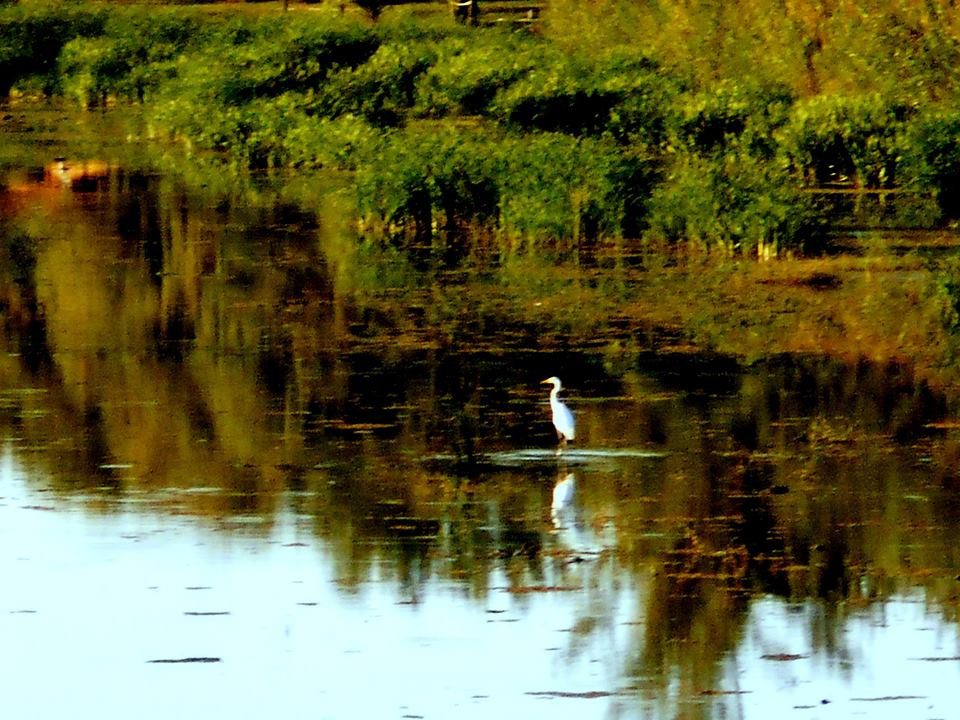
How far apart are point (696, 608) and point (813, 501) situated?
2.03 metres

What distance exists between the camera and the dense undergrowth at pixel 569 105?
20.6m

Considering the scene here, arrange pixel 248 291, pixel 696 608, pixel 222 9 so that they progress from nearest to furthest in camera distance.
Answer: pixel 696 608 < pixel 248 291 < pixel 222 9

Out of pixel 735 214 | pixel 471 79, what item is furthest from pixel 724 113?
pixel 471 79

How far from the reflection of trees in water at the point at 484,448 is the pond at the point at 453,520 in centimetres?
3

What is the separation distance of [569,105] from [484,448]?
1998cm

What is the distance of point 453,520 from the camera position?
10438 millimetres

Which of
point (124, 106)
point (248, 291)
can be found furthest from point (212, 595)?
point (124, 106)

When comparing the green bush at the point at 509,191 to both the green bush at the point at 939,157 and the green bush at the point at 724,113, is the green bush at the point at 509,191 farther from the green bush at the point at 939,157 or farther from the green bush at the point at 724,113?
the green bush at the point at 724,113

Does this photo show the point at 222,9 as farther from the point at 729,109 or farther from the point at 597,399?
the point at 597,399

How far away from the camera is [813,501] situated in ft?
35.4

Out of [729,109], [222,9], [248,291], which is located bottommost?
[248,291]

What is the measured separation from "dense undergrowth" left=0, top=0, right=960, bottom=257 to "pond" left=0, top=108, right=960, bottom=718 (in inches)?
125

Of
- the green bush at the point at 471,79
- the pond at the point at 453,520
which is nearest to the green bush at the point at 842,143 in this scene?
the pond at the point at 453,520

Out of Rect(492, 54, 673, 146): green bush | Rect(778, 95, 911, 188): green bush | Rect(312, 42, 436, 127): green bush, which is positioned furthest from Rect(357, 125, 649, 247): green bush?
Rect(312, 42, 436, 127): green bush
